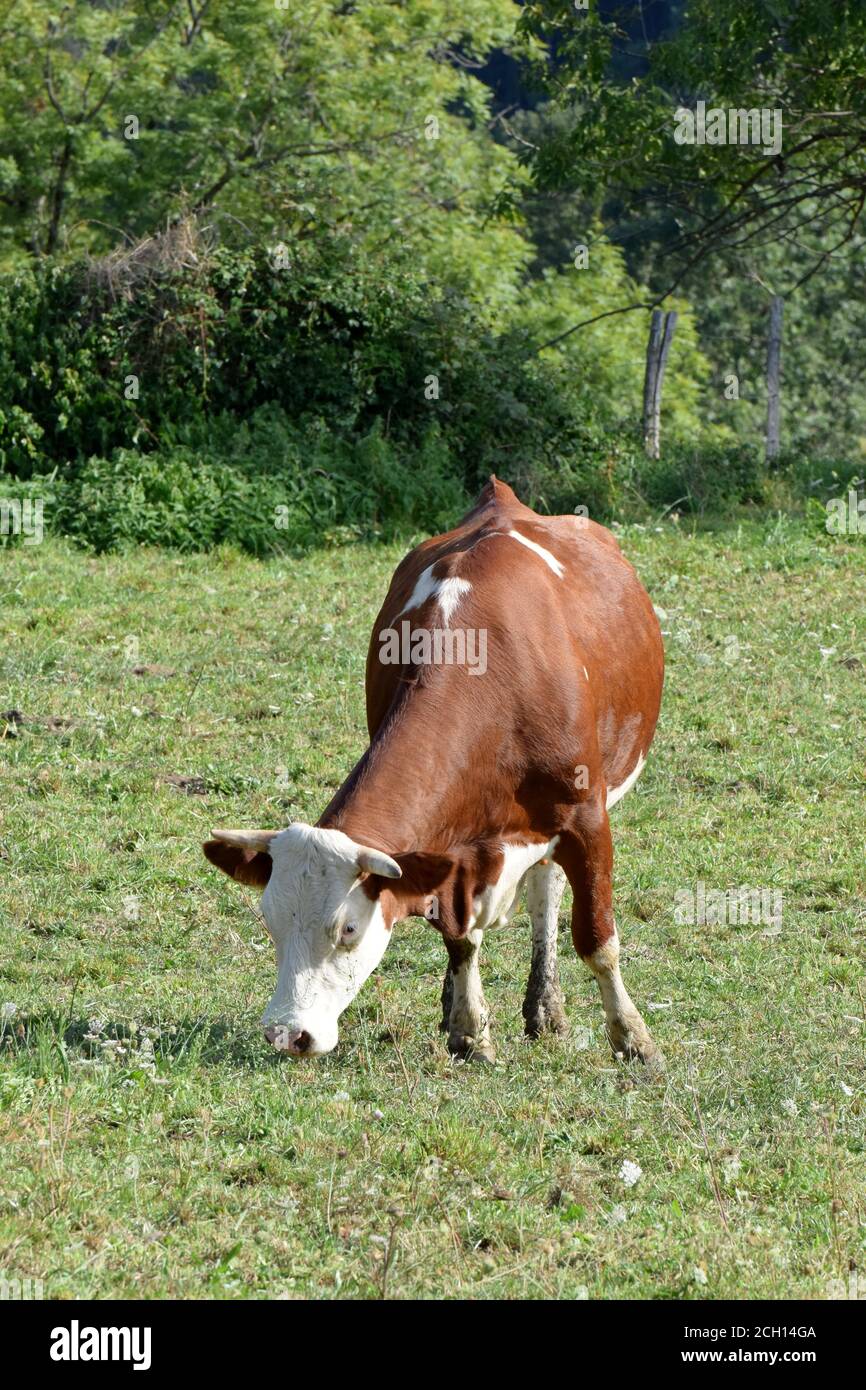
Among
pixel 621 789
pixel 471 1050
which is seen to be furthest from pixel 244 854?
pixel 621 789

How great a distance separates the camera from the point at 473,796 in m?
5.34

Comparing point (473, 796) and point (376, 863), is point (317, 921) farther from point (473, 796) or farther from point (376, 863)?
point (473, 796)

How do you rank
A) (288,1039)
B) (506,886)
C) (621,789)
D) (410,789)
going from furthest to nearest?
(621,789) → (506,886) → (410,789) → (288,1039)

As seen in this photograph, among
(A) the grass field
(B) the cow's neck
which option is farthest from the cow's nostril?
(B) the cow's neck

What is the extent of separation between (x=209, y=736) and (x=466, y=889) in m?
4.56

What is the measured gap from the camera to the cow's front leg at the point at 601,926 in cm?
576

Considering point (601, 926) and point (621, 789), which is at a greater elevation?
point (621, 789)

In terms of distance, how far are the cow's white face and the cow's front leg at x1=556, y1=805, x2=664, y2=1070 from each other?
1.20m

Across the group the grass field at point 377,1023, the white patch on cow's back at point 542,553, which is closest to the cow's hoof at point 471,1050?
the grass field at point 377,1023

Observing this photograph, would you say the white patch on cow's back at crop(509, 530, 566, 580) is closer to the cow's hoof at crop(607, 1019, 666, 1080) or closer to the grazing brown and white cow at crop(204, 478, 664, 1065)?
the grazing brown and white cow at crop(204, 478, 664, 1065)

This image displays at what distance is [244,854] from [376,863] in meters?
0.55

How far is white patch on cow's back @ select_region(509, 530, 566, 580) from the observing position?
6254 mm

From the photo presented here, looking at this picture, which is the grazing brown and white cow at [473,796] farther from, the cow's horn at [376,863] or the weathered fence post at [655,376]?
the weathered fence post at [655,376]

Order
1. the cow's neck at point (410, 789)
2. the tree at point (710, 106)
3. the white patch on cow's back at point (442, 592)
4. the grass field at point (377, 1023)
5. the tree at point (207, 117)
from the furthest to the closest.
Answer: the tree at point (207, 117), the tree at point (710, 106), the white patch on cow's back at point (442, 592), the cow's neck at point (410, 789), the grass field at point (377, 1023)
